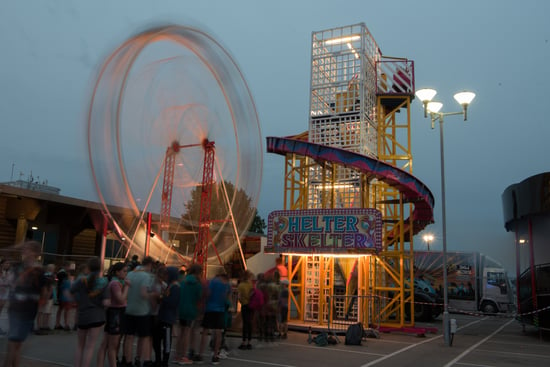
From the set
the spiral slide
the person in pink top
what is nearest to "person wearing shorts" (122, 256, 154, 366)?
the person in pink top

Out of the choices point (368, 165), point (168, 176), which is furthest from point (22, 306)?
point (168, 176)

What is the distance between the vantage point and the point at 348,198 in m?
19.8

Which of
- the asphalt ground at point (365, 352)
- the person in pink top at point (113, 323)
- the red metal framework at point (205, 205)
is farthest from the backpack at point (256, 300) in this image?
the red metal framework at point (205, 205)

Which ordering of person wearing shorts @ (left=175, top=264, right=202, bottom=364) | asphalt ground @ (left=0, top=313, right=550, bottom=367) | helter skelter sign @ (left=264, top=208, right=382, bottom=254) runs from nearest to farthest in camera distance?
person wearing shorts @ (left=175, top=264, right=202, bottom=364) < asphalt ground @ (left=0, top=313, right=550, bottom=367) < helter skelter sign @ (left=264, top=208, right=382, bottom=254)

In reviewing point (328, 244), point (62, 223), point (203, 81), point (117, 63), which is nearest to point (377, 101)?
point (203, 81)

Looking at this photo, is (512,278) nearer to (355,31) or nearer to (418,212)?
(418,212)

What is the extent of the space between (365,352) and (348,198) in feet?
30.5

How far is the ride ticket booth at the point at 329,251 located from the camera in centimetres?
1448

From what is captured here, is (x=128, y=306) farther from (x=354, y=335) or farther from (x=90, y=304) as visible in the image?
(x=354, y=335)

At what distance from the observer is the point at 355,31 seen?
21469 mm

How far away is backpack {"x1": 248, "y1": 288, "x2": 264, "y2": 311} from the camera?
11.0m

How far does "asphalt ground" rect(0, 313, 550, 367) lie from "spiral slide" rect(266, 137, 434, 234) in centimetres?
476

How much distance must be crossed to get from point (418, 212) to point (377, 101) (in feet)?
22.0

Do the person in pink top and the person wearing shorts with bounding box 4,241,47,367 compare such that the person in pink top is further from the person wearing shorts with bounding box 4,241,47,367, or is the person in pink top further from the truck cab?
the truck cab
